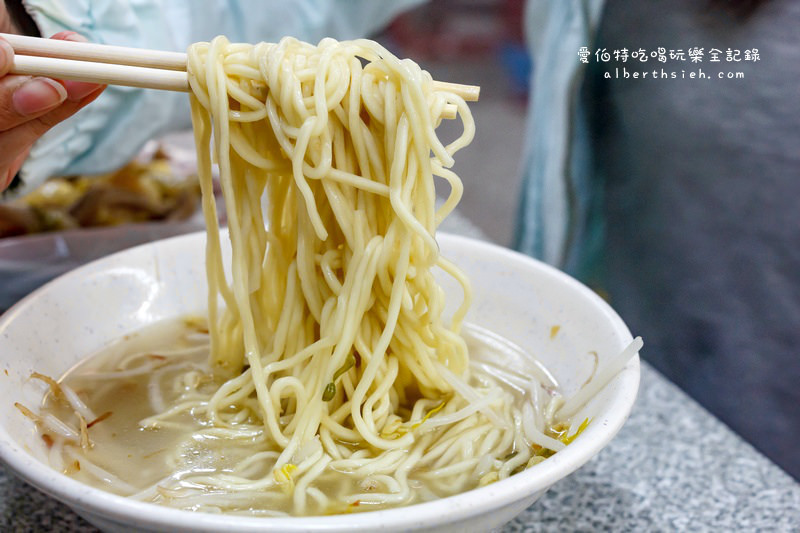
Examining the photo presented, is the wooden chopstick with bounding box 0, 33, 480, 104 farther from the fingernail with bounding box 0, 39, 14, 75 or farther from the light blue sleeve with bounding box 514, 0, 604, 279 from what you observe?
the light blue sleeve with bounding box 514, 0, 604, 279

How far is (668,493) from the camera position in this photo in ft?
4.17

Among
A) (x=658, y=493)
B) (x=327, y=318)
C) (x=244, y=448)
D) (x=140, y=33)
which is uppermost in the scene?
(x=140, y=33)

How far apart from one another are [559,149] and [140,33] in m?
1.31

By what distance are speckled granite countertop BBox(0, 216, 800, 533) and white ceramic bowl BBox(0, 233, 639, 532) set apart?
20 centimetres

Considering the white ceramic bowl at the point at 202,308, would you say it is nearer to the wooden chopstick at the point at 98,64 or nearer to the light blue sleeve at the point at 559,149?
the wooden chopstick at the point at 98,64

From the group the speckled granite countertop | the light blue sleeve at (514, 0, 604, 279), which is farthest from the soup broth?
the light blue sleeve at (514, 0, 604, 279)

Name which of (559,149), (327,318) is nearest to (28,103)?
(327,318)

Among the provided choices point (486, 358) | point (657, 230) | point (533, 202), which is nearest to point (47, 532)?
point (486, 358)

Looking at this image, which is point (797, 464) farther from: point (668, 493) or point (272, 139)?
point (272, 139)

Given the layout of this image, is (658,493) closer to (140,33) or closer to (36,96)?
(36,96)

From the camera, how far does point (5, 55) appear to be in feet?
3.14

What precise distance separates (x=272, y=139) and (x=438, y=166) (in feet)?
0.90

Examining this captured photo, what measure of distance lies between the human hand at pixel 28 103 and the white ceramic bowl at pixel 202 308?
27 cm

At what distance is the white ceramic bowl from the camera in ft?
2.50
